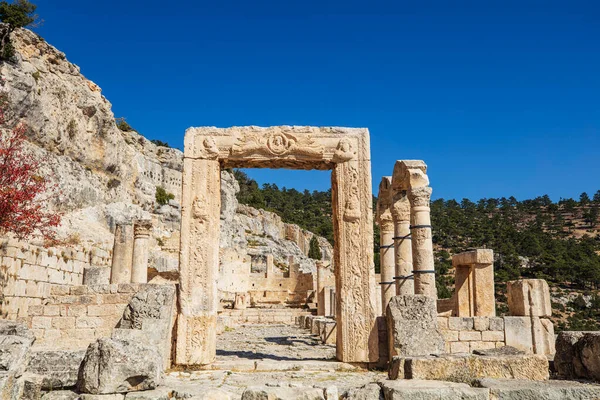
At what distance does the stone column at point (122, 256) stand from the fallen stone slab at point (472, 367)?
14202 millimetres

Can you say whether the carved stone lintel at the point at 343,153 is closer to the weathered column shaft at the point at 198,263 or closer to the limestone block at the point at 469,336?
the weathered column shaft at the point at 198,263

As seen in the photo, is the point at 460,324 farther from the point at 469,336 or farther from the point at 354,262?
the point at 354,262

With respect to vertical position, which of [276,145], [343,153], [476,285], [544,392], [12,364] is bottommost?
[544,392]

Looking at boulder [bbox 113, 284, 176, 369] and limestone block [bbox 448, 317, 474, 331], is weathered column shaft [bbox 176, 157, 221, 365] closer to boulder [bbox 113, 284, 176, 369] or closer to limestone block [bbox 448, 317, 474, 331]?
boulder [bbox 113, 284, 176, 369]

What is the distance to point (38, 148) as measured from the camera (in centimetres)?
4169

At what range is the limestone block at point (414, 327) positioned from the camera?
26.2 ft

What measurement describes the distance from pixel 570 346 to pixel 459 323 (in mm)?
3561

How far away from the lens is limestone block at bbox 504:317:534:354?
9836 mm

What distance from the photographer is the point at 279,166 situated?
10328mm

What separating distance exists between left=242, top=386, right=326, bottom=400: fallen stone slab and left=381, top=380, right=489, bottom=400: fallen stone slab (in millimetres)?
Result: 750

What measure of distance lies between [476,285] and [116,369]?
11.0 meters

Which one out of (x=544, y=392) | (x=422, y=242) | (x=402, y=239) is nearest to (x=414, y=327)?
(x=422, y=242)

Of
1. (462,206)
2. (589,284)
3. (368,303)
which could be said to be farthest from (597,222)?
(368,303)

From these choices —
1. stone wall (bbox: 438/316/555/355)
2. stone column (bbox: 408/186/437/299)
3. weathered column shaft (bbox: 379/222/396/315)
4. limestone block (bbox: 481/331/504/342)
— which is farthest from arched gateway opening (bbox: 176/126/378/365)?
weathered column shaft (bbox: 379/222/396/315)
